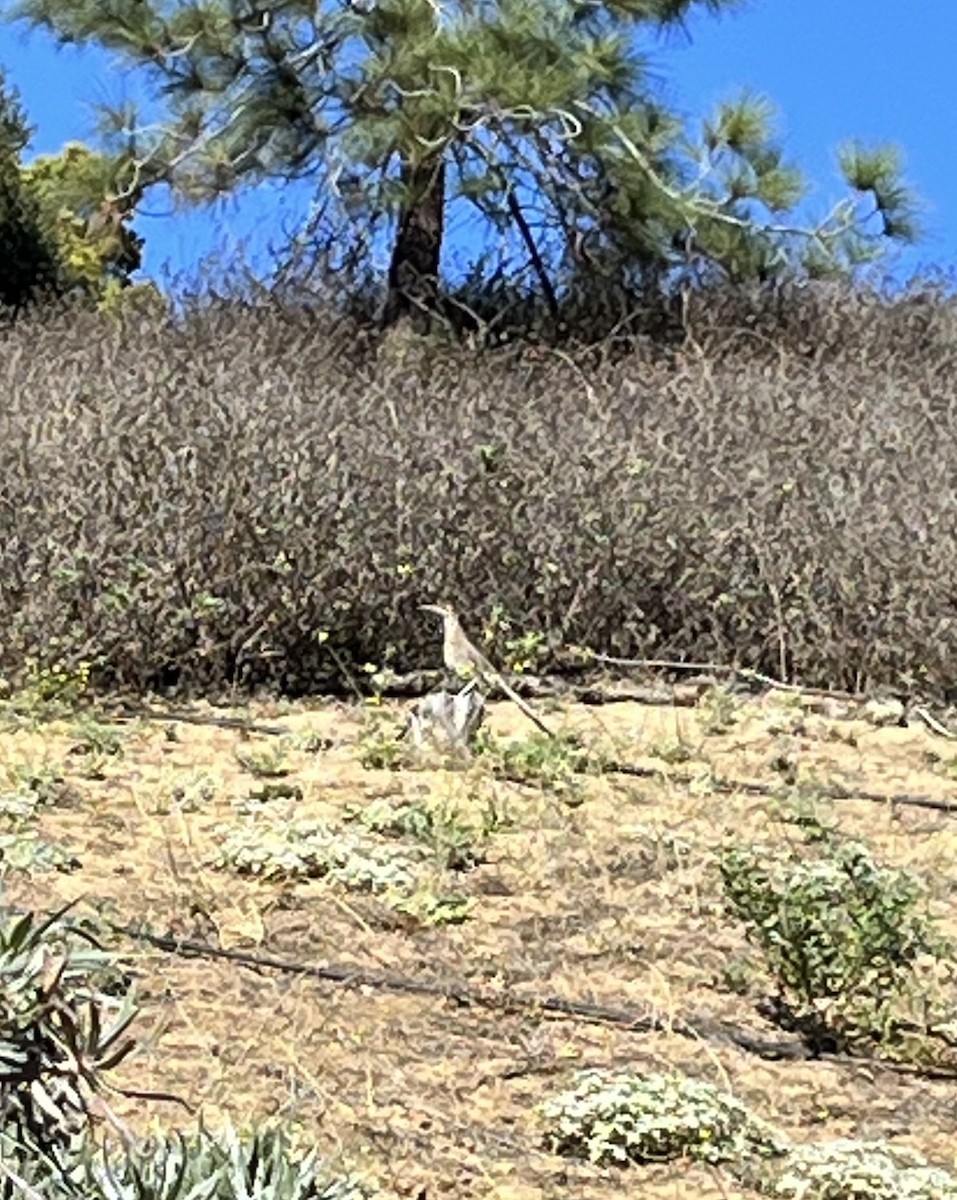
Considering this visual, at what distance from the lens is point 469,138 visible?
424 inches

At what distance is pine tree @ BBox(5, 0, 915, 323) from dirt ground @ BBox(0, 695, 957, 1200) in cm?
590

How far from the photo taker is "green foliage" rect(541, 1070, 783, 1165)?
2674 mm

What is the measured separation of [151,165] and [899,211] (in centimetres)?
412

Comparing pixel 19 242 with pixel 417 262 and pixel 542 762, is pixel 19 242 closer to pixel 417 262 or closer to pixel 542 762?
pixel 417 262

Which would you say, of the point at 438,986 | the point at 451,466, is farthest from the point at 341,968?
the point at 451,466

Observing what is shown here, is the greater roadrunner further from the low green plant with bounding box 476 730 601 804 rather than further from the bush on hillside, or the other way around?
the low green plant with bounding box 476 730 601 804

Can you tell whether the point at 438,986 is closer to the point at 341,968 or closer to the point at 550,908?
the point at 341,968

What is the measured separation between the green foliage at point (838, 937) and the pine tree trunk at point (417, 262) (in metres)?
8.37

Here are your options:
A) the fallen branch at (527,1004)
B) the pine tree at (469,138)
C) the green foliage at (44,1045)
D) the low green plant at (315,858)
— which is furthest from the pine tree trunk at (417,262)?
the green foliage at (44,1045)

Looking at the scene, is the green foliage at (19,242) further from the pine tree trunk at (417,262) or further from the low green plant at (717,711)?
the low green plant at (717,711)

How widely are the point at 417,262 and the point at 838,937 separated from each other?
348 inches

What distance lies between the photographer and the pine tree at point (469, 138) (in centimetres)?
1072

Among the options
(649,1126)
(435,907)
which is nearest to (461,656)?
(435,907)

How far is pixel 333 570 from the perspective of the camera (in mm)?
6027
